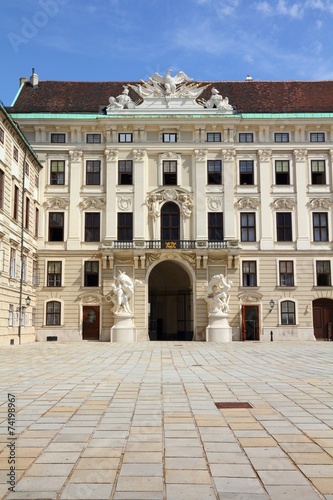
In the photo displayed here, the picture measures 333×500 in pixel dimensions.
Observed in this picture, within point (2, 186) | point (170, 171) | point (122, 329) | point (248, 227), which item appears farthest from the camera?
point (170, 171)

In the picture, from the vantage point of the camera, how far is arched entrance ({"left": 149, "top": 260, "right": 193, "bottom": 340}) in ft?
145

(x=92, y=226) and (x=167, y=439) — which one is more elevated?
(x=92, y=226)

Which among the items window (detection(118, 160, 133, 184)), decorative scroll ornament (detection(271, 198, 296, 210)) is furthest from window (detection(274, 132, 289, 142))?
window (detection(118, 160, 133, 184))

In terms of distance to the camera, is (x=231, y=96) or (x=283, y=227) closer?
(x=283, y=227)

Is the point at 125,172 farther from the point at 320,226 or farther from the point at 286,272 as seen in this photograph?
the point at 320,226

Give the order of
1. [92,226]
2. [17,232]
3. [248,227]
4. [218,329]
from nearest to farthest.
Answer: [17,232], [218,329], [92,226], [248,227]

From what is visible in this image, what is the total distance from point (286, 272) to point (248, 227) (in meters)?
4.37

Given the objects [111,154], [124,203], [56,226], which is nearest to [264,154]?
[124,203]

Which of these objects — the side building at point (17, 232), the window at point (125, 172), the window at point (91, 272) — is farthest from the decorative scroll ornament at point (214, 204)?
the side building at point (17, 232)

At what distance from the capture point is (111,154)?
41406mm

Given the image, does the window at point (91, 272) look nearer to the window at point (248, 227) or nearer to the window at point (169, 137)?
the window at point (169, 137)

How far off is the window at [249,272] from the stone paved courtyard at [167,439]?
27225 mm

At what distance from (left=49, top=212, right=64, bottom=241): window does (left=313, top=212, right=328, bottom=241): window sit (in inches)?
744

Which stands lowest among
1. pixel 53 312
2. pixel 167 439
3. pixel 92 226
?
pixel 167 439
